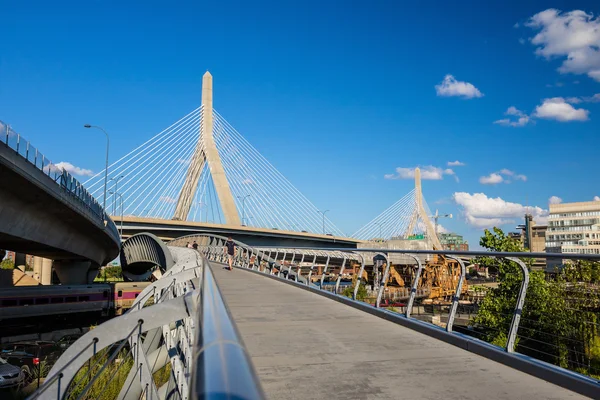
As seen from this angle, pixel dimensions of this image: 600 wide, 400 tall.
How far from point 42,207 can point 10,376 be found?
7.29m

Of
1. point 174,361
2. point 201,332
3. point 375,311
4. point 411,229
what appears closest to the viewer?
point 201,332

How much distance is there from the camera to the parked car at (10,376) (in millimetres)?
19656

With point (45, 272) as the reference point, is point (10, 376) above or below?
below

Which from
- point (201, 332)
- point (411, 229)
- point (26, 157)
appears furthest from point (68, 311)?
point (411, 229)

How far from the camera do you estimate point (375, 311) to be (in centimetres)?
898

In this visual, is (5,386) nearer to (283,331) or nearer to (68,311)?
(283,331)

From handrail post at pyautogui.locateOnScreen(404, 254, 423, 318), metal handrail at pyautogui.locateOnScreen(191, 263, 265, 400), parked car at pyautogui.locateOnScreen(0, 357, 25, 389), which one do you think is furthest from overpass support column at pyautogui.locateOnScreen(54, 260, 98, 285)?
metal handrail at pyautogui.locateOnScreen(191, 263, 265, 400)

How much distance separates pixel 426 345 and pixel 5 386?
62.9 feet

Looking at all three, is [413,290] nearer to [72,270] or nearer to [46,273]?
[72,270]

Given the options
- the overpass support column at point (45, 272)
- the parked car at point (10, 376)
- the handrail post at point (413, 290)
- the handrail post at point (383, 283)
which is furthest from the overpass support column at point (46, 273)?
the handrail post at point (413, 290)

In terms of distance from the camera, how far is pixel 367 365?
16.5 ft

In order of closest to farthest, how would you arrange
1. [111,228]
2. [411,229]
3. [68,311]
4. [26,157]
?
[26,157] < [111,228] < [68,311] < [411,229]

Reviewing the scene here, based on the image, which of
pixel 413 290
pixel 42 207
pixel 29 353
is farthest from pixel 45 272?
pixel 413 290

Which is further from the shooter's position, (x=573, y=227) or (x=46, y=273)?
(x=573, y=227)
